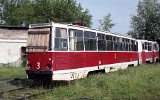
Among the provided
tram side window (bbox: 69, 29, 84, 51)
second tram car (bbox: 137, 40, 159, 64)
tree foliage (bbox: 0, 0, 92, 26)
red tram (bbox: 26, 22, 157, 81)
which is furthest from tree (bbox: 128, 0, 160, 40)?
tram side window (bbox: 69, 29, 84, 51)

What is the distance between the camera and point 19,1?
3063 inches

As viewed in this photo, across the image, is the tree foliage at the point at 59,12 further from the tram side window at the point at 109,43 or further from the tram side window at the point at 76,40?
the tram side window at the point at 76,40

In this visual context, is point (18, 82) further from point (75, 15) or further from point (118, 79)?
point (75, 15)

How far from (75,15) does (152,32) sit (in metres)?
14.3

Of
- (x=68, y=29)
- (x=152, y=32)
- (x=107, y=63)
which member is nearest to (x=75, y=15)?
(x=152, y=32)

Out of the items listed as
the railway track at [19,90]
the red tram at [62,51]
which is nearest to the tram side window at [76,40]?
the red tram at [62,51]

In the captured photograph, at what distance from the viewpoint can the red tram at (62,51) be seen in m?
14.9

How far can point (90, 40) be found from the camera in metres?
18.1

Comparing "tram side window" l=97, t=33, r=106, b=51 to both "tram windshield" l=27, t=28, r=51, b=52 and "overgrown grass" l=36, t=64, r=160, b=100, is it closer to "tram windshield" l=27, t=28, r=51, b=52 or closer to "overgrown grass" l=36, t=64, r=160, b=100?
"overgrown grass" l=36, t=64, r=160, b=100

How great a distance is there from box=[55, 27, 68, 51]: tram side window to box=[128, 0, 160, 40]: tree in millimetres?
44662

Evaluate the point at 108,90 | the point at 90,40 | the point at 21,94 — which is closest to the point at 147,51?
the point at 90,40

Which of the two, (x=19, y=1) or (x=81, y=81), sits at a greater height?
(x=19, y=1)

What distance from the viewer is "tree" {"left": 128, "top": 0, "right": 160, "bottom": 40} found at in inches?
2320

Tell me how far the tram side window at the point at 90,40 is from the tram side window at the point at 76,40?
55 cm
